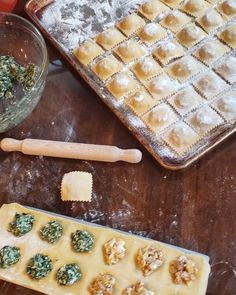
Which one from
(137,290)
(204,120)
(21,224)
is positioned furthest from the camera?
(204,120)

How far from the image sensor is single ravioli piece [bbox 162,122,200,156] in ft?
4.00

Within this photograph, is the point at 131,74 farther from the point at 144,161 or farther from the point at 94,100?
the point at 144,161

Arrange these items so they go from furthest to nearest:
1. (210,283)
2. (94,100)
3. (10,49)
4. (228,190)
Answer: (10,49), (94,100), (228,190), (210,283)

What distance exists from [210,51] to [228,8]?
0.15m

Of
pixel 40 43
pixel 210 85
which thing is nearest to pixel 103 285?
pixel 210 85

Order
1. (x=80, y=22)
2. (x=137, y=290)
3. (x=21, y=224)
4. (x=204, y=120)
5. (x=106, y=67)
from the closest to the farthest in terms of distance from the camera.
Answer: (x=137, y=290), (x=21, y=224), (x=204, y=120), (x=106, y=67), (x=80, y=22)

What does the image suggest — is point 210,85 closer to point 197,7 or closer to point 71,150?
point 197,7

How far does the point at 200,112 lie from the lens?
126 centimetres

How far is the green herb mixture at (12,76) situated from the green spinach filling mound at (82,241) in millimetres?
431

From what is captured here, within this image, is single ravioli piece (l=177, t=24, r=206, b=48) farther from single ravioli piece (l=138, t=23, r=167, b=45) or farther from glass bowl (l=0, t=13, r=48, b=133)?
glass bowl (l=0, t=13, r=48, b=133)

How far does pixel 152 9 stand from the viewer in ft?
4.70

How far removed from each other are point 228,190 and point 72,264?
0.39 m

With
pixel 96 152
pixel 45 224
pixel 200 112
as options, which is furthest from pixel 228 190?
pixel 45 224

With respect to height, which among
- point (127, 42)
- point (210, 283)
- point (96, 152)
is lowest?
point (210, 283)
